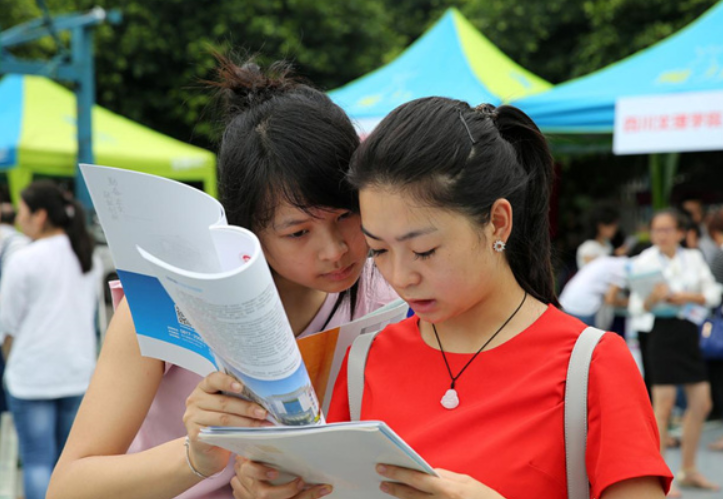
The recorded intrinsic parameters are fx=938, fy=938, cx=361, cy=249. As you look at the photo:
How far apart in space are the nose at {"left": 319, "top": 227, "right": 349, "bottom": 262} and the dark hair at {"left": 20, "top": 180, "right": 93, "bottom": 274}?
12.4 ft

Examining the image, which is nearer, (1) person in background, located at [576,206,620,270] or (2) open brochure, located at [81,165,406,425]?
(2) open brochure, located at [81,165,406,425]

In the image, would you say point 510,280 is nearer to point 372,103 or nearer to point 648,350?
point 648,350

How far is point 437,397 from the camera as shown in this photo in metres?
1.53

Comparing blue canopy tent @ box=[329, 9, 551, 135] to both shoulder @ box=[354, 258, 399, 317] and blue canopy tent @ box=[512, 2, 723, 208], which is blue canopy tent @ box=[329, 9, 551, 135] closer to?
blue canopy tent @ box=[512, 2, 723, 208]

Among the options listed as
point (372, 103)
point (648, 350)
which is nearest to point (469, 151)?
point (648, 350)

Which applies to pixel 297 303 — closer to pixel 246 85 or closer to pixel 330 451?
pixel 246 85

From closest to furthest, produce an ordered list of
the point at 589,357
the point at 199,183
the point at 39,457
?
1. the point at 589,357
2. the point at 39,457
3. the point at 199,183

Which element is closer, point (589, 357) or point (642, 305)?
point (589, 357)

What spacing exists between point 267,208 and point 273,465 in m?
0.48

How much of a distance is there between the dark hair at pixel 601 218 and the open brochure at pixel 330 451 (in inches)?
277

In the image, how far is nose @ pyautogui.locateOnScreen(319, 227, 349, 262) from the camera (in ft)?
5.42

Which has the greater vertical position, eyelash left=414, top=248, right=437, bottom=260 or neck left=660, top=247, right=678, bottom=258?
eyelash left=414, top=248, right=437, bottom=260

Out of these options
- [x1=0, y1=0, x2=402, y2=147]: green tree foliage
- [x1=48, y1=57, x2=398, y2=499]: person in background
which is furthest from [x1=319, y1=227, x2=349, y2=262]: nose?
[x1=0, y1=0, x2=402, y2=147]: green tree foliage

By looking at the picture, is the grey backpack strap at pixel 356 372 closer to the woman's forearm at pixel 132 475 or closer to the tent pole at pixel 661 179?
the woman's forearm at pixel 132 475
